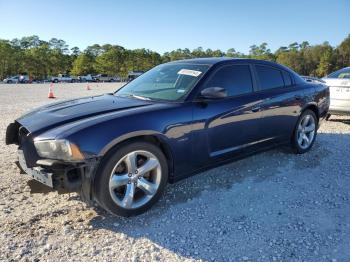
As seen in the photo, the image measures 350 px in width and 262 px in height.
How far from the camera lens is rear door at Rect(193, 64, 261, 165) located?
152 inches

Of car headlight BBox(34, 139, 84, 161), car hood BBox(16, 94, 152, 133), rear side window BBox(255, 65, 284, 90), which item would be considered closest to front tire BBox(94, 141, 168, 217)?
car headlight BBox(34, 139, 84, 161)

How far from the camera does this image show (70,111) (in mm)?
3695

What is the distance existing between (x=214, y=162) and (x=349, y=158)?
2.68m

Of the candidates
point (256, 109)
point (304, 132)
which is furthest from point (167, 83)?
point (304, 132)

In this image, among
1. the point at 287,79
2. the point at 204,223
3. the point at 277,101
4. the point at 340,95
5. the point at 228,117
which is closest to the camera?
the point at 204,223

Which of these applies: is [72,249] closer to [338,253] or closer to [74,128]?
[74,128]

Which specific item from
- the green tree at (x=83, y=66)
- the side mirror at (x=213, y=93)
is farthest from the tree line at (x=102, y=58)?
the side mirror at (x=213, y=93)

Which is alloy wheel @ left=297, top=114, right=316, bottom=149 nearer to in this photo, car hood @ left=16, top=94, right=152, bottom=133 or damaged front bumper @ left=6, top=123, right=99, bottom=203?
car hood @ left=16, top=94, right=152, bottom=133

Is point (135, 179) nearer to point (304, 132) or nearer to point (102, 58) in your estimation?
point (304, 132)

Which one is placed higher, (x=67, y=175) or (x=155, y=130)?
(x=155, y=130)

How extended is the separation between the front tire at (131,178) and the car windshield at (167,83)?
2.67 ft

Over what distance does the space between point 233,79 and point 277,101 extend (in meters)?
0.89

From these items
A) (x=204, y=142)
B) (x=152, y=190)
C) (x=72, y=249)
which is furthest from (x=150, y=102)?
(x=72, y=249)

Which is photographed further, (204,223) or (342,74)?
(342,74)
